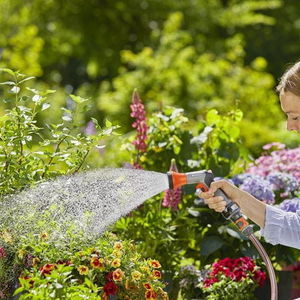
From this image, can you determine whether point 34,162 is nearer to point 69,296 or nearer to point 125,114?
point 69,296

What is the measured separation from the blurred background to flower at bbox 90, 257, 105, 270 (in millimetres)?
3568

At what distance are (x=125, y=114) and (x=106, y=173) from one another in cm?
451

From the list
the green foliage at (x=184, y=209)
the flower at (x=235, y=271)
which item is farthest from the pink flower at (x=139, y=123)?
the flower at (x=235, y=271)

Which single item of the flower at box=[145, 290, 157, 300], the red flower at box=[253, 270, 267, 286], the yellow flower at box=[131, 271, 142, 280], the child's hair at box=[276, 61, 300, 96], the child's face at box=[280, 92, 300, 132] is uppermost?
the child's hair at box=[276, 61, 300, 96]

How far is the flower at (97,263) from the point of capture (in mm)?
2692

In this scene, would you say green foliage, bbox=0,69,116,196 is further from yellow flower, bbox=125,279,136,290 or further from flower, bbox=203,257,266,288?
flower, bbox=203,257,266,288

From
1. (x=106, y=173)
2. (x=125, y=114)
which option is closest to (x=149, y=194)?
(x=106, y=173)

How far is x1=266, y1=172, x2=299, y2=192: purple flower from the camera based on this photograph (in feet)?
12.6

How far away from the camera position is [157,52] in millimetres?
8914

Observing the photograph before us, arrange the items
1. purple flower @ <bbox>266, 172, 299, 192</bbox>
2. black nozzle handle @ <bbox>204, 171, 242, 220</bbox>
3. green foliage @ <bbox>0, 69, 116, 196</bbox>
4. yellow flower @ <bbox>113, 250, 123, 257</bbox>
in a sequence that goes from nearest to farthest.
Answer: black nozzle handle @ <bbox>204, 171, 242, 220</bbox>, yellow flower @ <bbox>113, 250, 123, 257</bbox>, green foliage @ <bbox>0, 69, 116, 196</bbox>, purple flower @ <bbox>266, 172, 299, 192</bbox>

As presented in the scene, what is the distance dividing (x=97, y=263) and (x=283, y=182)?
1.44 meters

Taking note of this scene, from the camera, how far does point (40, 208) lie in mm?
2898

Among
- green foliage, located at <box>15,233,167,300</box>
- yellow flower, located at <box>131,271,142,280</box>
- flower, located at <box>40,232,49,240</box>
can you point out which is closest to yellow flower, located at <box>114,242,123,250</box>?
green foliage, located at <box>15,233,167,300</box>

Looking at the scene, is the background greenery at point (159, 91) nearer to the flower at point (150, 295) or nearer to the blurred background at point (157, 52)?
the blurred background at point (157, 52)
